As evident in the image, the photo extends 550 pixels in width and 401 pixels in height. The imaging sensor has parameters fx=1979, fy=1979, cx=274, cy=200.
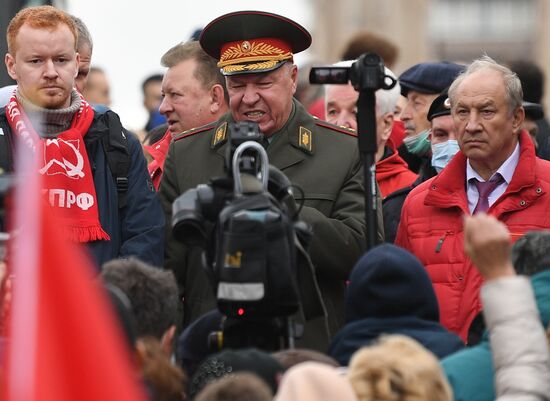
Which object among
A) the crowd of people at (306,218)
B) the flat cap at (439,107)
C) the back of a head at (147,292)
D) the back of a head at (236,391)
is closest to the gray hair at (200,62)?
the crowd of people at (306,218)

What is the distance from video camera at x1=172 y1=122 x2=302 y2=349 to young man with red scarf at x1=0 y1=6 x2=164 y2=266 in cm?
94

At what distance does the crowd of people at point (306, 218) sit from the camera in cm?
667

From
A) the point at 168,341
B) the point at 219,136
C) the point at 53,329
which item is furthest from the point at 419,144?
the point at 53,329

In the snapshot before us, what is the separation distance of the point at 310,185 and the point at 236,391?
271 centimetres

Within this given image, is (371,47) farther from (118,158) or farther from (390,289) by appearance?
(390,289)

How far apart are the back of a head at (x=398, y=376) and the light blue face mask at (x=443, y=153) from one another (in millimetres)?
3686

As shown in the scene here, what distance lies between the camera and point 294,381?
575 cm

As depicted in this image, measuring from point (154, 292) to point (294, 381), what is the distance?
122 cm

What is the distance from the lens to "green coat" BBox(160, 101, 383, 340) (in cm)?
817

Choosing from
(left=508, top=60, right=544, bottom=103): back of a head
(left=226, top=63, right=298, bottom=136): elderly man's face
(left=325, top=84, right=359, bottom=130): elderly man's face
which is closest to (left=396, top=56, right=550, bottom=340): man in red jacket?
(left=226, top=63, right=298, bottom=136): elderly man's face

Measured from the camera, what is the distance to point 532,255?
705cm

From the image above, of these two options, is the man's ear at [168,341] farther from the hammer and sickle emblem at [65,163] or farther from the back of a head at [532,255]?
the hammer and sickle emblem at [65,163]

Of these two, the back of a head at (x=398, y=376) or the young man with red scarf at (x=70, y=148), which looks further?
the young man with red scarf at (x=70, y=148)

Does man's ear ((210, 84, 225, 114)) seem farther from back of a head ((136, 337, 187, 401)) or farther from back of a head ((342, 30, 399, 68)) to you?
back of a head ((136, 337, 187, 401))
